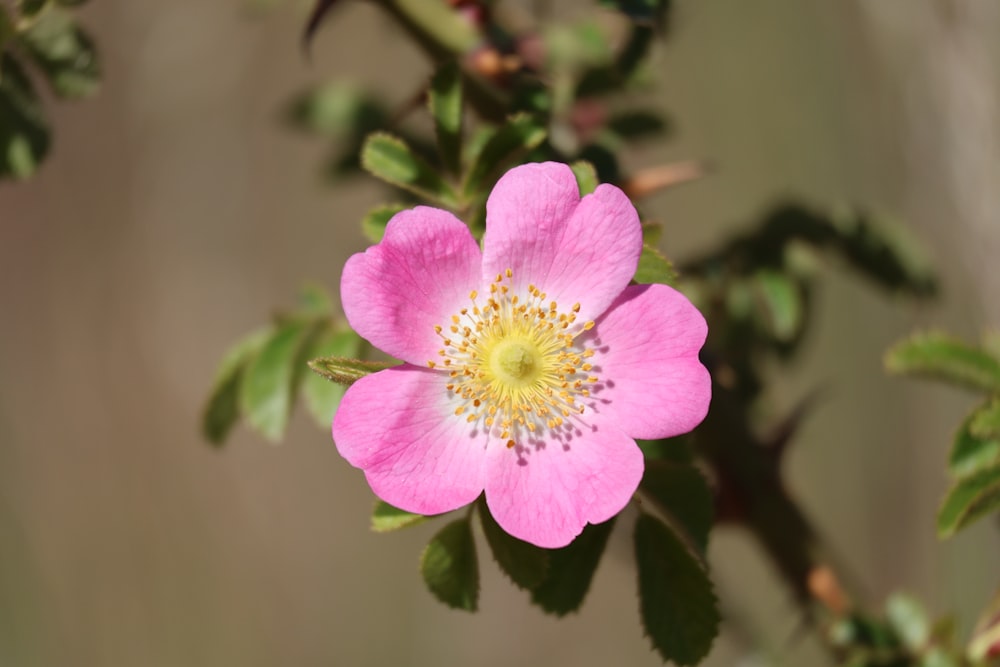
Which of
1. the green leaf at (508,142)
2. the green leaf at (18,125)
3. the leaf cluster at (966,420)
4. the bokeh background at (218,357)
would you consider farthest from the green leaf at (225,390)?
the bokeh background at (218,357)

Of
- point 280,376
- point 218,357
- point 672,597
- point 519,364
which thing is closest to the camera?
point 672,597

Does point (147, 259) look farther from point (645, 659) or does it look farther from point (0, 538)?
point (645, 659)

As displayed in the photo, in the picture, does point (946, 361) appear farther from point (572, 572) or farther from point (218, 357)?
point (218, 357)

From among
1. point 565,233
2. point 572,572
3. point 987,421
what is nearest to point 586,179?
point 565,233

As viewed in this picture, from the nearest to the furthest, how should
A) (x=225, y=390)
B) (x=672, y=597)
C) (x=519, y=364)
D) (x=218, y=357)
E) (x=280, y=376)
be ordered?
(x=672, y=597) → (x=519, y=364) → (x=280, y=376) → (x=225, y=390) → (x=218, y=357)

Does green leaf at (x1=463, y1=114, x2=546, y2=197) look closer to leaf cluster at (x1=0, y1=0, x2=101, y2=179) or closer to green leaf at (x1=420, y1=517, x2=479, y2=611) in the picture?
green leaf at (x1=420, y1=517, x2=479, y2=611)

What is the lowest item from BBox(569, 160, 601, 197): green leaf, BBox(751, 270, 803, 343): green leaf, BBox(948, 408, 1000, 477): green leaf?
BBox(751, 270, 803, 343): green leaf

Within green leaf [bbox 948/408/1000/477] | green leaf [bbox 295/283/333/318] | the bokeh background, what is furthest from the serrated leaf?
the bokeh background
